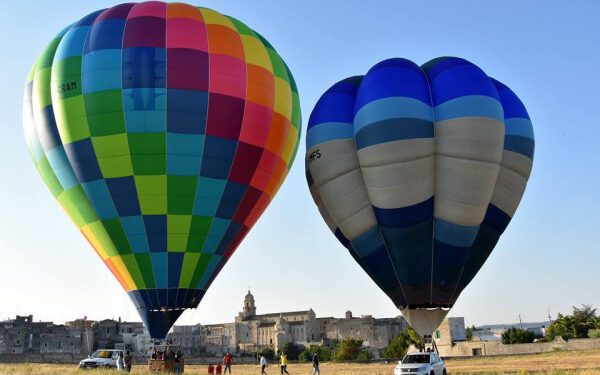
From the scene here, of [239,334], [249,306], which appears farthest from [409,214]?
[249,306]

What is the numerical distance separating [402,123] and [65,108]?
12155 mm

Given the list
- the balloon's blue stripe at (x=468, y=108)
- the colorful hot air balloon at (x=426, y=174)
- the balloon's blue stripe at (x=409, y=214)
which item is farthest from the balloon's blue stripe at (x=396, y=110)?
the balloon's blue stripe at (x=409, y=214)

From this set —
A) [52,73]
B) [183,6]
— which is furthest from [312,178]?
[52,73]

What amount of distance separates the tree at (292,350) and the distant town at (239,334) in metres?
3.27

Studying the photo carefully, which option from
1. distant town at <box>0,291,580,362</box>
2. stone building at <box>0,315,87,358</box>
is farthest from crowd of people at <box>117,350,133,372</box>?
stone building at <box>0,315,87,358</box>

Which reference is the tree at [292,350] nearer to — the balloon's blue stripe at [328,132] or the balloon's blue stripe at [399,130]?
the balloon's blue stripe at [328,132]

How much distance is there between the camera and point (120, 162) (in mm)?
21062

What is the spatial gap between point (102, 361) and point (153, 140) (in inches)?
478

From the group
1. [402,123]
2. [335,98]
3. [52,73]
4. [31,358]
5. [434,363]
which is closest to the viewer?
[434,363]

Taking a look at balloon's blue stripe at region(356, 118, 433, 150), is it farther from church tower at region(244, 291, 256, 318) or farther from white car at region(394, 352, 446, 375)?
church tower at region(244, 291, 256, 318)

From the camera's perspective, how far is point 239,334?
156 m

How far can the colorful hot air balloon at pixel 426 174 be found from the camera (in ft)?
69.1

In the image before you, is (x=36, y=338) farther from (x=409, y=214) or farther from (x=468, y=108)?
(x=468, y=108)

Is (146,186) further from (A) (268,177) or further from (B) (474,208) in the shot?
(B) (474,208)
